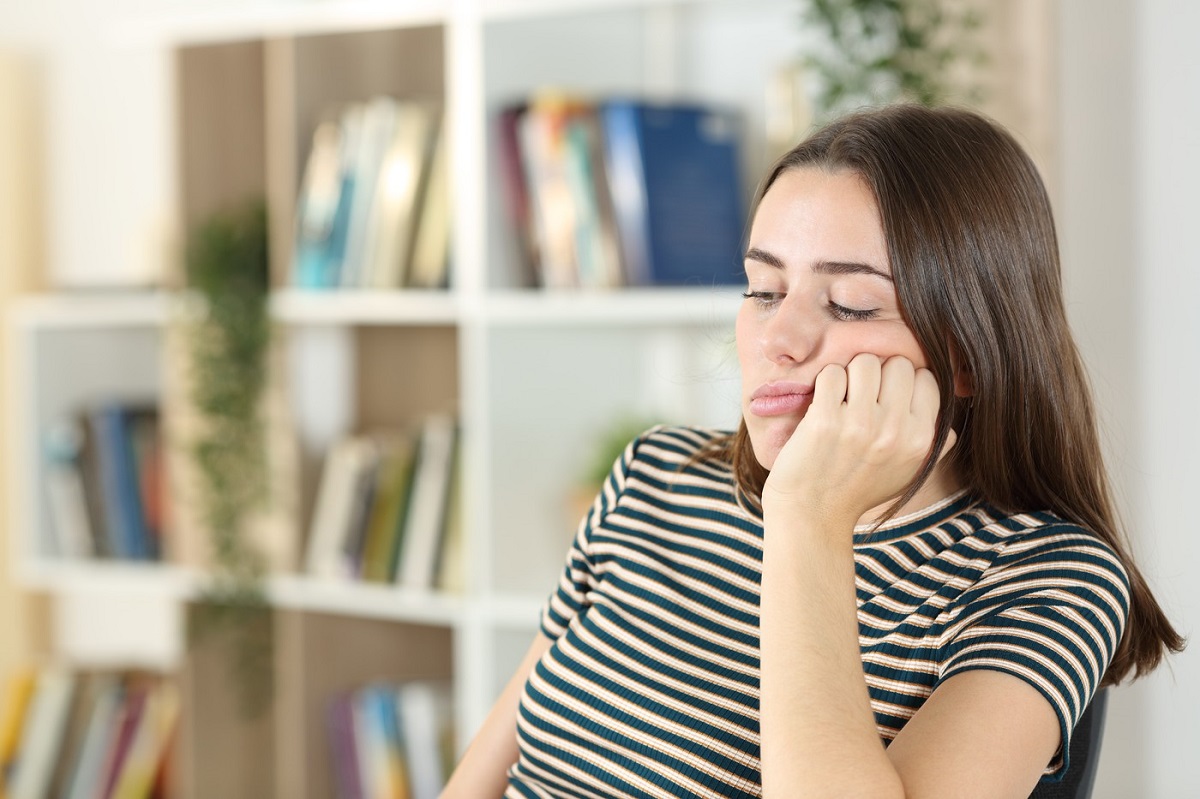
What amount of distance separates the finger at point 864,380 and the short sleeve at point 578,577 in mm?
398

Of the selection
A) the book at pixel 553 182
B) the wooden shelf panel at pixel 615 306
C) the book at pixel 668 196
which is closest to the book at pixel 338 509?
the wooden shelf panel at pixel 615 306

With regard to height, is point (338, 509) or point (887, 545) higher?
point (887, 545)

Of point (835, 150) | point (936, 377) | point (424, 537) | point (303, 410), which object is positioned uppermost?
point (835, 150)

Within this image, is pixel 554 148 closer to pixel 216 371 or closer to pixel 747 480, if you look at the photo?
pixel 216 371

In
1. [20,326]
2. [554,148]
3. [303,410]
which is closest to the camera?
[554,148]

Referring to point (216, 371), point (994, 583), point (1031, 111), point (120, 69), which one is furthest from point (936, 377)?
point (120, 69)

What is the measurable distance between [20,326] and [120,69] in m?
0.73

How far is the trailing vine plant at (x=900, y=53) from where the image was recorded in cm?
198

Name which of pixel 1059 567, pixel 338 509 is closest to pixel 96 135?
pixel 338 509

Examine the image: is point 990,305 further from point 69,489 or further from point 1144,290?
point 69,489

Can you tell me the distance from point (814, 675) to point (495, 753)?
533 mm

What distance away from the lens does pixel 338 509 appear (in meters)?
2.63

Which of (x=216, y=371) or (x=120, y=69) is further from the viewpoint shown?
(x=120, y=69)

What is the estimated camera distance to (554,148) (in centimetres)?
238
